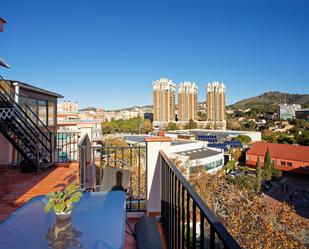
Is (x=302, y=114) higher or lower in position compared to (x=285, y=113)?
lower

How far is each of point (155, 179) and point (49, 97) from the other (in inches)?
342

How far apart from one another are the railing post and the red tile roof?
98.7ft

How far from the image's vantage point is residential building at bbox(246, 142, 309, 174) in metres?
26.9

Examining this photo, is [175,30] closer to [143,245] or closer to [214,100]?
[143,245]

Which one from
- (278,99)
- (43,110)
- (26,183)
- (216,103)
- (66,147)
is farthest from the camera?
(278,99)

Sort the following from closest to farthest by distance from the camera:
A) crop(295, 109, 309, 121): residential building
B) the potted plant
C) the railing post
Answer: the potted plant < the railing post < crop(295, 109, 309, 121): residential building

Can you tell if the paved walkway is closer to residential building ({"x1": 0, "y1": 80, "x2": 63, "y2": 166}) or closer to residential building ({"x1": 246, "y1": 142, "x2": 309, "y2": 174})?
residential building ({"x1": 0, "y1": 80, "x2": 63, "y2": 166})

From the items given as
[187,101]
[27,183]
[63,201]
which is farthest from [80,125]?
[187,101]

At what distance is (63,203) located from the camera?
4.39ft

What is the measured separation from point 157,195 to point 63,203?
1.74 meters

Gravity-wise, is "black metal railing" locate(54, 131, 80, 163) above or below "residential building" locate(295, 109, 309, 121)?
below

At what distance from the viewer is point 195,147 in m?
24.3

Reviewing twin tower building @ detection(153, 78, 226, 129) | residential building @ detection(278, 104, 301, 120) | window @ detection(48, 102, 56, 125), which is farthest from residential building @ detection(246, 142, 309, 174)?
residential building @ detection(278, 104, 301, 120)

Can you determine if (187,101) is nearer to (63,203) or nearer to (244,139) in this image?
(244,139)
